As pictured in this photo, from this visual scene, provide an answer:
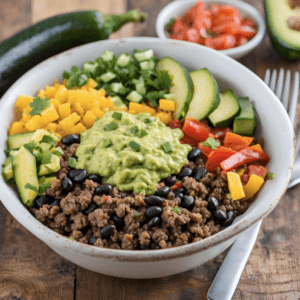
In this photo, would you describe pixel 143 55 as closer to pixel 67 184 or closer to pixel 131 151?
pixel 131 151

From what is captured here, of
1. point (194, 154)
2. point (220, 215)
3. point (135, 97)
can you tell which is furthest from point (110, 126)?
point (220, 215)

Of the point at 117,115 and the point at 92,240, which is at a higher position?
the point at 117,115

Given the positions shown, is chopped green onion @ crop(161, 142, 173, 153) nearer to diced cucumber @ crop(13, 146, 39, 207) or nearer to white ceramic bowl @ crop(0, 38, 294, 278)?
white ceramic bowl @ crop(0, 38, 294, 278)

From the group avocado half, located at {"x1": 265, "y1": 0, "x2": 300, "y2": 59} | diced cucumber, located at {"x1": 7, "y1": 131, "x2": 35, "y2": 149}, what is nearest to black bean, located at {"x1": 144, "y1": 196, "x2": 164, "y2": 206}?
diced cucumber, located at {"x1": 7, "y1": 131, "x2": 35, "y2": 149}

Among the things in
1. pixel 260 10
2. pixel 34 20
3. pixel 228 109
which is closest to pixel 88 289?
pixel 228 109

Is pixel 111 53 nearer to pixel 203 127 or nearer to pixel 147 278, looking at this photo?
pixel 203 127

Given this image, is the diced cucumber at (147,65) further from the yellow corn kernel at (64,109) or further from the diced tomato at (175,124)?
the yellow corn kernel at (64,109)
